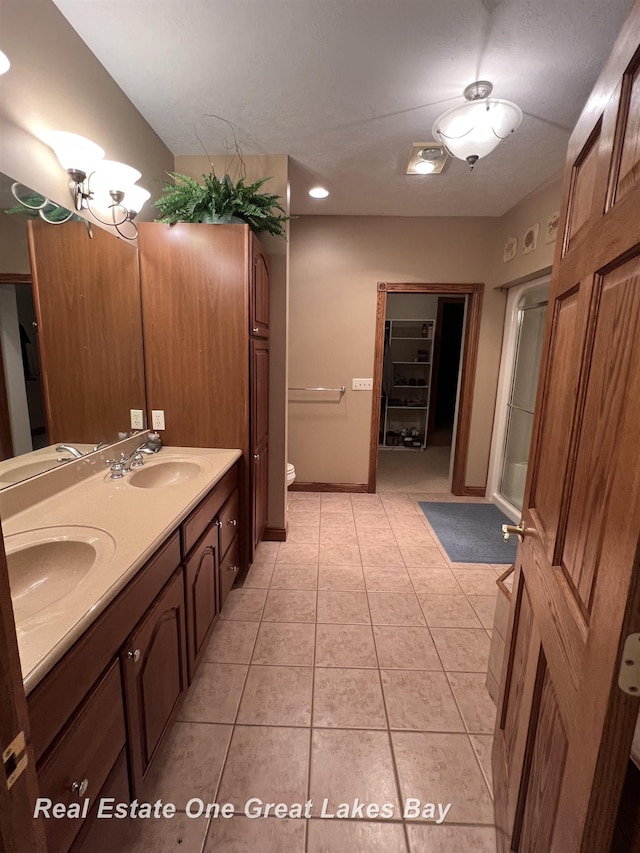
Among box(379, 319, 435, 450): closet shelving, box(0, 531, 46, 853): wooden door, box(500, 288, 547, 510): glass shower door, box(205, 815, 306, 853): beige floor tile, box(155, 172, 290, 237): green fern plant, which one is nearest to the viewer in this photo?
box(0, 531, 46, 853): wooden door

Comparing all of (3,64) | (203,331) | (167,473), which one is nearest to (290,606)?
(167,473)

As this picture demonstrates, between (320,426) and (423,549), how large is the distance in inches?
60.2

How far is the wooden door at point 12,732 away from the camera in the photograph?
1.44 feet

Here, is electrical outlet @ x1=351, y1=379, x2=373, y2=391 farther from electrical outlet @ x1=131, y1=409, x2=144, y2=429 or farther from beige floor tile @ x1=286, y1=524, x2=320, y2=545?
electrical outlet @ x1=131, y1=409, x2=144, y2=429

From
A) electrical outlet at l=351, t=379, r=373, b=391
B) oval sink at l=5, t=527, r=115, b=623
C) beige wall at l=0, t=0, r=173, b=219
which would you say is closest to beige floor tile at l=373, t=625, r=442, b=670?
oval sink at l=5, t=527, r=115, b=623

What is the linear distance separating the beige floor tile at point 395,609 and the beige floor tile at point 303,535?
2.41ft

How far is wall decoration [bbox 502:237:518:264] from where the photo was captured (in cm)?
302

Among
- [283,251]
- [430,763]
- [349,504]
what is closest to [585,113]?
[283,251]

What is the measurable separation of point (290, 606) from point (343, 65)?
105 inches

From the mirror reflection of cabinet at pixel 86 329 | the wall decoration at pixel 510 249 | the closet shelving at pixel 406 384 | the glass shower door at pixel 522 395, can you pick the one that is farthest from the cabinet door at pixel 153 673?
the closet shelving at pixel 406 384

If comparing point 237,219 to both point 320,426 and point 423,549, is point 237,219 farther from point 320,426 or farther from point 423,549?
point 423,549

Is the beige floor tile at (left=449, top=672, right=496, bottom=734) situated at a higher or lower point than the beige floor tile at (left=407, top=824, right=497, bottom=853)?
higher

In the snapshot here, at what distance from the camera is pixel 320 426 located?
3.67 meters

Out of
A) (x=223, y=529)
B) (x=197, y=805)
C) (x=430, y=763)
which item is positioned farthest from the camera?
(x=223, y=529)
